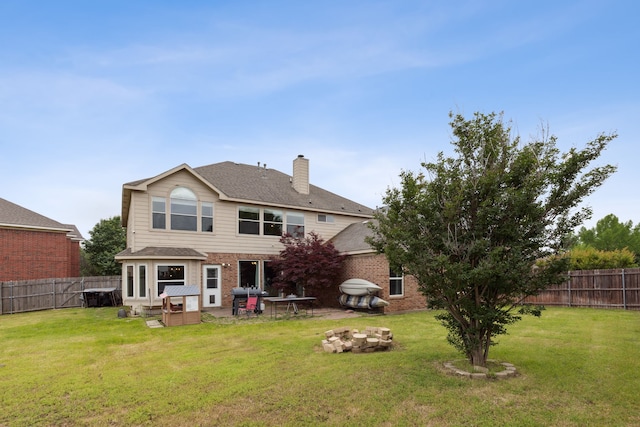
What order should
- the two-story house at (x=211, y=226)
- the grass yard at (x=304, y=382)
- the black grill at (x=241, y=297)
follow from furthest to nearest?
1. the two-story house at (x=211, y=226)
2. the black grill at (x=241, y=297)
3. the grass yard at (x=304, y=382)

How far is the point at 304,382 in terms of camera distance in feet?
19.2

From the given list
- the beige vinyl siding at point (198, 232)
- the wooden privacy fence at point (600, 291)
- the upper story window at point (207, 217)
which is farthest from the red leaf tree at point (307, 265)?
the wooden privacy fence at point (600, 291)

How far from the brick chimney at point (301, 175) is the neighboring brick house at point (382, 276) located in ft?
16.1

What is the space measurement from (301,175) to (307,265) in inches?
256

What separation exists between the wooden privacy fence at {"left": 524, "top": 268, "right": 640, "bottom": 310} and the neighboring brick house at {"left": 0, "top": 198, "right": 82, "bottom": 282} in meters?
25.6

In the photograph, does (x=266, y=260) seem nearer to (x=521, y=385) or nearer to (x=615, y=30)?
(x=521, y=385)

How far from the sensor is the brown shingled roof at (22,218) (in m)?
20.9

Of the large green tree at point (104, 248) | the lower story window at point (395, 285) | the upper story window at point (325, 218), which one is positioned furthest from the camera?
the large green tree at point (104, 248)

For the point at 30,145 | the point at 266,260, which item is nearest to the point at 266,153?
the point at 266,260

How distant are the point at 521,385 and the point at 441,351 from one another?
226cm

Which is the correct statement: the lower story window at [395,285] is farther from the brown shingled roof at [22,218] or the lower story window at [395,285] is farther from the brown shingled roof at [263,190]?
the brown shingled roof at [22,218]

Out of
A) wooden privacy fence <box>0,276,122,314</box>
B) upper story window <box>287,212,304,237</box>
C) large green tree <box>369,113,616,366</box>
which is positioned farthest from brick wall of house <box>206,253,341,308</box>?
large green tree <box>369,113,616,366</box>

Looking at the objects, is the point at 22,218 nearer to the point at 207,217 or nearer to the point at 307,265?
the point at 207,217

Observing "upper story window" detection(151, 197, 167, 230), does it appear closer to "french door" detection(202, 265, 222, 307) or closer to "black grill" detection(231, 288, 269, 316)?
"french door" detection(202, 265, 222, 307)
